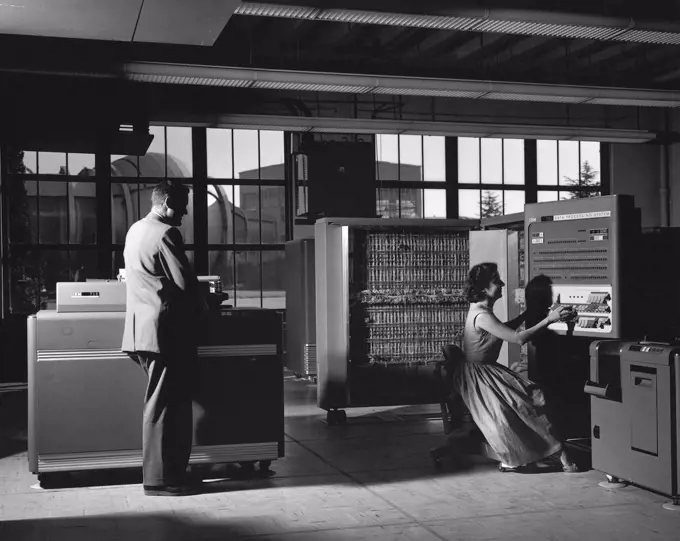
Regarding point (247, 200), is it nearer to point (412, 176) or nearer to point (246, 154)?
point (246, 154)

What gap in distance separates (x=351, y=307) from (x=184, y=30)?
257 cm

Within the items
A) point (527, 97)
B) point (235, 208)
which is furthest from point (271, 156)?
point (527, 97)

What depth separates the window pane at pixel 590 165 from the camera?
14.9 meters

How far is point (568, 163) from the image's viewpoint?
14867 millimetres

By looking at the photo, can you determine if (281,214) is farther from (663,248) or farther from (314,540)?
(314,540)

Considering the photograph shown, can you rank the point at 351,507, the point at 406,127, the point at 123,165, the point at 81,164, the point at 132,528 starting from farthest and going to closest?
the point at 123,165 < the point at 81,164 < the point at 406,127 < the point at 351,507 < the point at 132,528

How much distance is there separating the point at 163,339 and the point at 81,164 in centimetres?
853

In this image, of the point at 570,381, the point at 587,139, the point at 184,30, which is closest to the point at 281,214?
the point at 587,139

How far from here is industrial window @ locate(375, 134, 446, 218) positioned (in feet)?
46.1

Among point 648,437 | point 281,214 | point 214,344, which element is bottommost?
point 648,437

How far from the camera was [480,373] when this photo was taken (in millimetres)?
5102

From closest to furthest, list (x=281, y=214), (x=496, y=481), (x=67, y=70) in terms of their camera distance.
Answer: (x=496, y=481) → (x=67, y=70) → (x=281, y=214)

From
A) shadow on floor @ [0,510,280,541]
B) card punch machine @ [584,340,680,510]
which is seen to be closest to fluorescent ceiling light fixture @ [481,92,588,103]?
card punch machine @ [584,340,680,510]

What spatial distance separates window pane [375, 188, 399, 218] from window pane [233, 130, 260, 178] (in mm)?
2112
